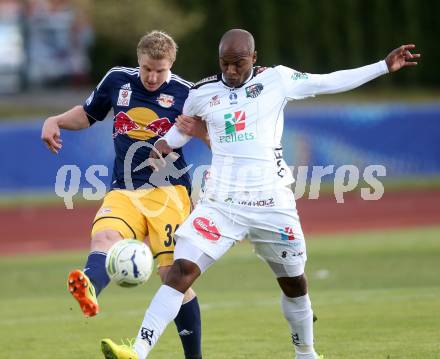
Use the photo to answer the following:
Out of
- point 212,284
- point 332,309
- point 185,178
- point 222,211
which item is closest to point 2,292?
point 212,284

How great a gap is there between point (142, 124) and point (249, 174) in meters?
1.28

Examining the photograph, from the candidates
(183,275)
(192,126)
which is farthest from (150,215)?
(183,275)

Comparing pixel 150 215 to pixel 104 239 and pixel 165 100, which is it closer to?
pixel 104 239

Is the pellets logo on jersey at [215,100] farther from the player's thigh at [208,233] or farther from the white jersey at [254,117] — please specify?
the player's thigh at [208,233]

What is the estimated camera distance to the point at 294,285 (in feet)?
26.0

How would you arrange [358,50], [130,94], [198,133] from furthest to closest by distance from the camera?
[358,50] < [130,94] < [198,133]

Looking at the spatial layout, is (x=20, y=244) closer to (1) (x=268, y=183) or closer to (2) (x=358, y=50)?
(1) (x=268, y=183)

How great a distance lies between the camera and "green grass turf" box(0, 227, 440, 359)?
922 cm

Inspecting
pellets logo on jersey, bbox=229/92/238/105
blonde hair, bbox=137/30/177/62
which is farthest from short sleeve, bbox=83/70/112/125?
pellets logo on jersey, bbox=229/92/238/105

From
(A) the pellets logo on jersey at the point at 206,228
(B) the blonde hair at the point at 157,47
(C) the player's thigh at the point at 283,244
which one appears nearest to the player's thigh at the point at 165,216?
(A) the pellets logo on jersey at the point at 206,228

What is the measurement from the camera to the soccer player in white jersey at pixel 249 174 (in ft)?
25.0

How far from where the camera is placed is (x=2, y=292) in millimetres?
14328

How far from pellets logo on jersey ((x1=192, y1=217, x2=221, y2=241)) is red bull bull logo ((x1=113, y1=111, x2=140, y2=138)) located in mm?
1304

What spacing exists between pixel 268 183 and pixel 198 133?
0.77 m
